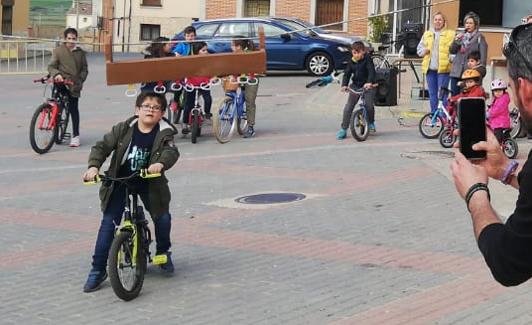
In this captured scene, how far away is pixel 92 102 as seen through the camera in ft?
70.3

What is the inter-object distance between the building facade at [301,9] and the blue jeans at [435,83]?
24814mm

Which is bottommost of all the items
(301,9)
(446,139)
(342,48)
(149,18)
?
(446,139)

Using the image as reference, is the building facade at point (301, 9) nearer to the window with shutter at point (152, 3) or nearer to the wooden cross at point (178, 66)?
the window with shutter at point (152, 3)

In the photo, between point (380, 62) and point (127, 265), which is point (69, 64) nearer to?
point (127, 265)

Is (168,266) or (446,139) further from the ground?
(446,139)

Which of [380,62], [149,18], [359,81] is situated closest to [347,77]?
[359,81]

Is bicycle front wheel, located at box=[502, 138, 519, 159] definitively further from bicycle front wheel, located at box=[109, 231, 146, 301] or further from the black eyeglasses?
the black eyeglasses

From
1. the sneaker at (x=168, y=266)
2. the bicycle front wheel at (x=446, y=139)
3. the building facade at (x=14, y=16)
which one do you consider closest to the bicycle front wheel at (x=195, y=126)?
the bicycle front wheel at (x=446, y=139)

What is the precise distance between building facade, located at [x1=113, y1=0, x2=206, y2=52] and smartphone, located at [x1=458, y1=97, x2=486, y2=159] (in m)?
42.9

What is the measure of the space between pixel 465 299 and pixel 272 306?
1274 mm

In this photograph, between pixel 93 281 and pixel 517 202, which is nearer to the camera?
pixel 517 202

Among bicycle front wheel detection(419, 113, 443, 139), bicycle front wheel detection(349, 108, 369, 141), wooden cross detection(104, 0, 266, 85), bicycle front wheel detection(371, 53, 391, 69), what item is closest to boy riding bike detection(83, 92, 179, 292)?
wooden cross detection(104, 0, 266, 85)

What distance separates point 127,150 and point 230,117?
8.15 metres

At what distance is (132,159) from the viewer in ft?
23.9
